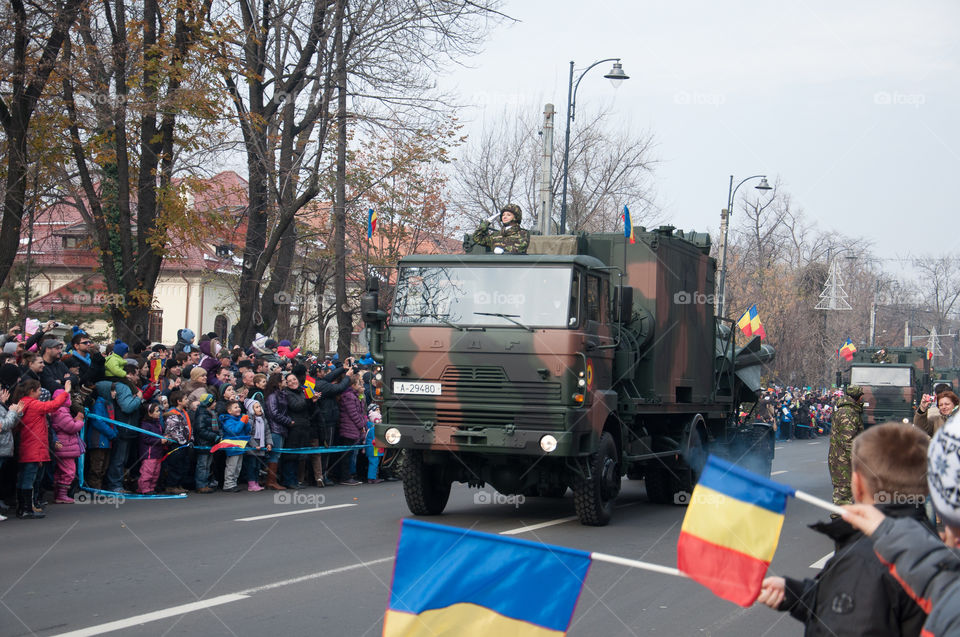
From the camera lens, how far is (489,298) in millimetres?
11242

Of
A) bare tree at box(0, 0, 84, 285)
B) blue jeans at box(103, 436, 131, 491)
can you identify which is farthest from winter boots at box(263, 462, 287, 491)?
bare tree at box(0, 0, 84, 285)

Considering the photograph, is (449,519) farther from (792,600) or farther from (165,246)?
(165,246)

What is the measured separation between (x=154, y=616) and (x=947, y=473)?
18.9 feet

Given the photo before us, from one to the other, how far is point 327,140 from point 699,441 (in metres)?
15.1

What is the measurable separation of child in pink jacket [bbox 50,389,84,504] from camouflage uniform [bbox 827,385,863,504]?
862 cm

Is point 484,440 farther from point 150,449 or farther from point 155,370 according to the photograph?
point 155,370

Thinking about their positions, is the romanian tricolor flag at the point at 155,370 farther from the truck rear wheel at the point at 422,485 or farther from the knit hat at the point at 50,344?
the truck rear wheel at the point at 422,485

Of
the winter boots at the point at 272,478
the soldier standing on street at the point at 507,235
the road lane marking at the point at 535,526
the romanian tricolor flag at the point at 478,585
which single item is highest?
the soldier standing on street at the point at 507,235

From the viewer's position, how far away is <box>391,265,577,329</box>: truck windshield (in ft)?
36.4

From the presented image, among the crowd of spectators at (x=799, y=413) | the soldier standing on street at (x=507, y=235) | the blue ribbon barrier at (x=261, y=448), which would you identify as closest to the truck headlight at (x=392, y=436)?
the soldier standing on street at (x=507, y=235)

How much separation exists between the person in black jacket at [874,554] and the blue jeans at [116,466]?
11880mm

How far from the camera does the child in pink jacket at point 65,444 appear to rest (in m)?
12.5

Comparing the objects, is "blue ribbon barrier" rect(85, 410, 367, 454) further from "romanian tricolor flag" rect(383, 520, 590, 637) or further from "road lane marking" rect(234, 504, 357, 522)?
"romanian tricolor flag" rect(383, 520, 590, 637)

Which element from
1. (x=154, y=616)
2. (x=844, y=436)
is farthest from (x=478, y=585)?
(x=844, y=436)
